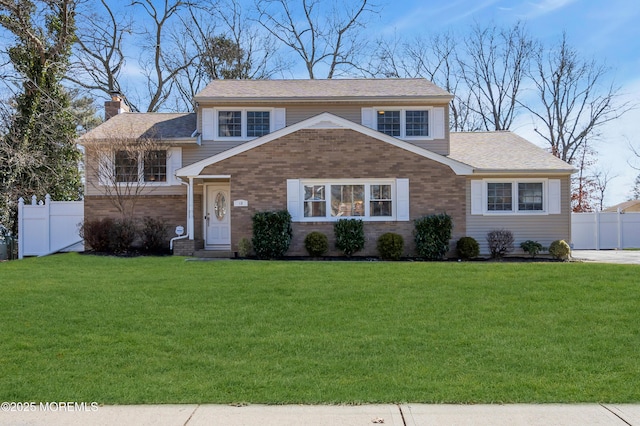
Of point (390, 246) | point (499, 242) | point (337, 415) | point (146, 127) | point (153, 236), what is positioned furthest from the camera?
point (146, 127)

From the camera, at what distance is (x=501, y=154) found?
19828mm

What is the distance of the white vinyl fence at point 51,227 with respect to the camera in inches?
776

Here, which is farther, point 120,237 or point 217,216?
point 217,216

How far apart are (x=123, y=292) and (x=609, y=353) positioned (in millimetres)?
7811

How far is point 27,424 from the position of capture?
4.70m

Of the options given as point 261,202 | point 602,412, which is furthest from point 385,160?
point 602,412

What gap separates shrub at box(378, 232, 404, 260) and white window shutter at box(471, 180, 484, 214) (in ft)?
12.4

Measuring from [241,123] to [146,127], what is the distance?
3994 millimetres

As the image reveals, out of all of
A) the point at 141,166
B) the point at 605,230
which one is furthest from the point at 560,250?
the point at 141,166

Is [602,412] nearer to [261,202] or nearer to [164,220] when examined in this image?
[261,202]

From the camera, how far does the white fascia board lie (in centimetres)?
1666

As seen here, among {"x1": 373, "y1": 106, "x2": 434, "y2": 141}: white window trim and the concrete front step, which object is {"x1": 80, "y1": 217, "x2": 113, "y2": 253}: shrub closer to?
the concrete front step

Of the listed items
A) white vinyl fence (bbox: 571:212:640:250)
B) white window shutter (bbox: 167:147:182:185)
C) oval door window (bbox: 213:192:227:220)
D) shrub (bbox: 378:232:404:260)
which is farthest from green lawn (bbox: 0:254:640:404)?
white vinyl fence (bbox: 571:212:640:250)

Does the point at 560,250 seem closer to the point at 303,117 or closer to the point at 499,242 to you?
the point at 499,242
